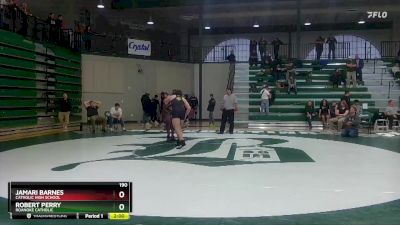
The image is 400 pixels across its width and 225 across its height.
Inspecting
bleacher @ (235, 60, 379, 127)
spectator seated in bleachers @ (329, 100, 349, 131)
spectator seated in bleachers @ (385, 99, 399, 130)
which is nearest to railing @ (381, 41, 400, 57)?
bleacher @ (235, 60, 379, 127)

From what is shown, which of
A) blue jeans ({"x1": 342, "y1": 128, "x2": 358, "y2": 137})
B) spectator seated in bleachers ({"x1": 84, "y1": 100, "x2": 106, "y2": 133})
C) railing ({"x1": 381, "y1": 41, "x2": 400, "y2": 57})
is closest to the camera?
blue jeans ({"x1": 342, "y1": 128, "x2": 358, "y2": 137})

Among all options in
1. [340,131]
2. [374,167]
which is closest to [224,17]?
[340,131]

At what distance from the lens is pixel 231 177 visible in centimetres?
620

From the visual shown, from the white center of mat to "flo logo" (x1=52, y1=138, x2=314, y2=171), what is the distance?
0.02 meters

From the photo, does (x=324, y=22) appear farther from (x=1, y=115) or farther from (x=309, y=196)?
(x=309, y=196)

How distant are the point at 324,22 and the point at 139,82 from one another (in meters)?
13.3

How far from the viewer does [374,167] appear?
7152mm

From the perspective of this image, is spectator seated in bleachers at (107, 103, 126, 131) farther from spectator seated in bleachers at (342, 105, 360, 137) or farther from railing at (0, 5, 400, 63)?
spectator seated in bleachers at (342, 105, 360, 137)

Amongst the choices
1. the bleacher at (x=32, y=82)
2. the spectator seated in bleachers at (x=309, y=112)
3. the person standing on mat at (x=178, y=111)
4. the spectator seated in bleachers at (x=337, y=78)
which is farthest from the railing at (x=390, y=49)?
the person standing on mat at (x=178, y=111)

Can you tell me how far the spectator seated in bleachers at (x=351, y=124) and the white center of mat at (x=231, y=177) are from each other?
3262 millimetres

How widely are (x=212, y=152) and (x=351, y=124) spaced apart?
6036mm

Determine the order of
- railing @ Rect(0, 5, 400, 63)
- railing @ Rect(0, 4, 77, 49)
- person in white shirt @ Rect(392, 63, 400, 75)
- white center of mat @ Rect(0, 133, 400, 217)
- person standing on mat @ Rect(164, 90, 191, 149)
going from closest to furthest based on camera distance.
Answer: white center of mat @ Rect(0, 133, 400, 217), person standing on mat @ Rect(164, 90, 191, 149), railing @ Rect(0, 4, 77, 49), railing @ Rect(0, 5, 400, 63), person in white shirt @ Rect(392, 63, 400, 75)

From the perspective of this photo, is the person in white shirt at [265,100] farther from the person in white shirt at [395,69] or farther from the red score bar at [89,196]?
the red score bar at [89,196]
